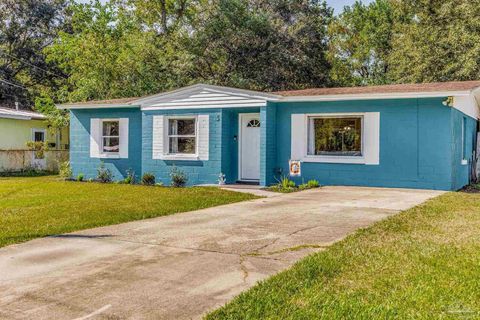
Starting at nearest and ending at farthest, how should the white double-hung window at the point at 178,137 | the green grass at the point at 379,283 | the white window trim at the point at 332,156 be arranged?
1. the green grass at the point at 379,283
2. the white window trim at the point at 332,156
3. the white double-hung window at the point at 178,137

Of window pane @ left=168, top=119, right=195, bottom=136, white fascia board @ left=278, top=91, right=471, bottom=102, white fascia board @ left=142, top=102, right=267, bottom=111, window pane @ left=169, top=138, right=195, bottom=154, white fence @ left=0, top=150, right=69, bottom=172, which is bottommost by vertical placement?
white fence @ left=0, top=150, right=69, bottom=172

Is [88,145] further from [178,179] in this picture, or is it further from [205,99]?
[205,99]

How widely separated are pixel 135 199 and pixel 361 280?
6999 millimetres

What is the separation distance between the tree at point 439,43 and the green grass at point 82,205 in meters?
14.6

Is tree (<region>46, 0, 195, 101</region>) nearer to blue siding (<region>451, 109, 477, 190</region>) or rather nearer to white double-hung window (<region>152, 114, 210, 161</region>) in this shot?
white double-hung window (<region>152, 114, 210, 161</region>)

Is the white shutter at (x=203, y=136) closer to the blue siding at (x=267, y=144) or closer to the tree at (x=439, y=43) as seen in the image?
the blue siding at (x=267, y=144)

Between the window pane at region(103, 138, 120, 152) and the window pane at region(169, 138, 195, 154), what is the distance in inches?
98.3

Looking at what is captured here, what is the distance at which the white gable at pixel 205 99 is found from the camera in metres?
13.4

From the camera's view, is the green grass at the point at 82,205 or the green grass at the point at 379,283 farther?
the green grass at the point at 82,205

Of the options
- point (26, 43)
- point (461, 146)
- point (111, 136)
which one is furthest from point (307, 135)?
point (26, 43)

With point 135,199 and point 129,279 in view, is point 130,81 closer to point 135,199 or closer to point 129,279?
point 135,199

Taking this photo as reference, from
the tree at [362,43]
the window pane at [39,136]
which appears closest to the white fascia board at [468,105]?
the tree at [362,43]

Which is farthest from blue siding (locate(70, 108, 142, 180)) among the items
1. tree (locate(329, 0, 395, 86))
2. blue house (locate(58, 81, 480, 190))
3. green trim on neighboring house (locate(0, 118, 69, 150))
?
tree (locate(329, 0, 395, 86))

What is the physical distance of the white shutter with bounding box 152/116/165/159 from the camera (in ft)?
48.4
